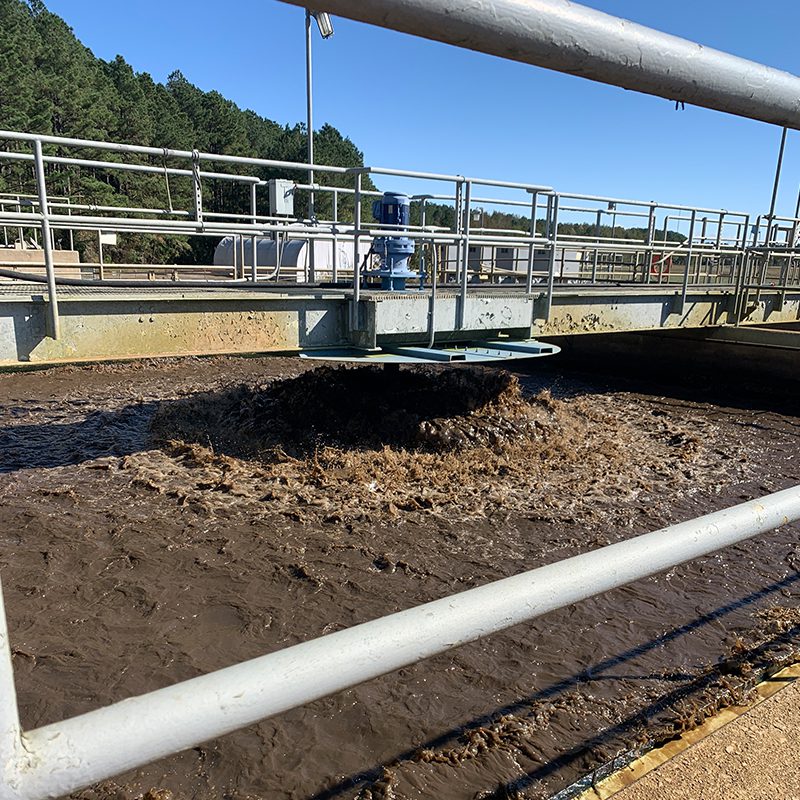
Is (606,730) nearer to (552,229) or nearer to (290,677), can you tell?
(290,677)

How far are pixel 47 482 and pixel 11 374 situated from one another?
6213 mm

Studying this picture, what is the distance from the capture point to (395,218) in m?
8.04

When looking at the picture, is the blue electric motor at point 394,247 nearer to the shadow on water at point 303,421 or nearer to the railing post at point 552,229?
the railing post at point 552,229

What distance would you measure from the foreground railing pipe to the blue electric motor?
636 centimetres

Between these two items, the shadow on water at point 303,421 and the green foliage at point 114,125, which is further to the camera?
the green foliage at point 114,125

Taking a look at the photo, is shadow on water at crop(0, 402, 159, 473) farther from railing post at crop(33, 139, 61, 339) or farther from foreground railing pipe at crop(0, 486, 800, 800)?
foreground railing pipe at crop(0, 486, 800, 800)

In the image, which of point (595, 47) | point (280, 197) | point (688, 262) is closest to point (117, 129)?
point (280, 197)

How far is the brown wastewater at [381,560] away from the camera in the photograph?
3867 mm

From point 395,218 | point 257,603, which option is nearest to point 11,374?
point 395,218

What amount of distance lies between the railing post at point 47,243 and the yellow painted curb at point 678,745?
16.2 feet

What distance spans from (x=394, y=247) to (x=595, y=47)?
690 centimetres

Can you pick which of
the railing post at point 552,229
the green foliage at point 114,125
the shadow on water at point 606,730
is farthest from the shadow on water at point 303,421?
the green foliage at point 114,125

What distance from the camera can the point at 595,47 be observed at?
0.89 meters

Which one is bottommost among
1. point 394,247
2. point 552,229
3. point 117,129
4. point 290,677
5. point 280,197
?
point 290,677
